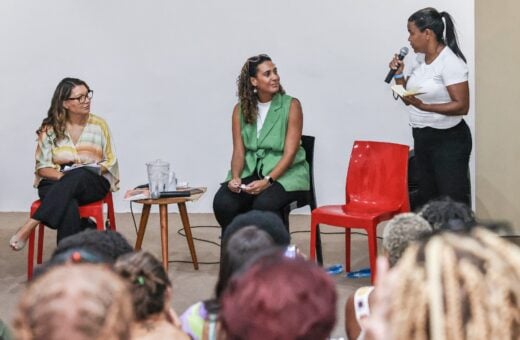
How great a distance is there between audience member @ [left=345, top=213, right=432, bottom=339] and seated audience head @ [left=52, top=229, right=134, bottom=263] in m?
0.74

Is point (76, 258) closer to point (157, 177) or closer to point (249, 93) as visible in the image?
point (157, 177)

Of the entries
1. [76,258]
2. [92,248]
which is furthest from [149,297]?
[92,248]

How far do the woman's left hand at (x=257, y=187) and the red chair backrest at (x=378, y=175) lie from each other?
0.49 m

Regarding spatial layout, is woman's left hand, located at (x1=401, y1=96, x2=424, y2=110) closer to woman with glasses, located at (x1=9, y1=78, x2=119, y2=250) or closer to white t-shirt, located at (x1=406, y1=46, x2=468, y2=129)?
white t-shirt, located at (x1=406, y1=46, x2=468, y2=129)

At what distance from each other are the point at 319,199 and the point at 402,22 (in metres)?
1.47

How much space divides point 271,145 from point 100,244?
2.46m

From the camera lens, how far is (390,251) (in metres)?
2.78

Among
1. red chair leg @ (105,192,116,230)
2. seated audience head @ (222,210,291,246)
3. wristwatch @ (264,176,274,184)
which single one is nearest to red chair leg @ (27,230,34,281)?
red chair leg @ (105,192,116,230)

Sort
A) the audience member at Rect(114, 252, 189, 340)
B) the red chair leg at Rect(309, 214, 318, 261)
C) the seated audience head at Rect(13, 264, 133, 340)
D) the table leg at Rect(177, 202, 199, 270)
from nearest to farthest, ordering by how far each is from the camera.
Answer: the seated audience head at Rect(13, 264, 133, 340), the audience member at Rect(114, 252, 189, 340), the red chair leg at Rect(309, 214, 318, 261), the table leg at Rect(177, 202, 199, 270)

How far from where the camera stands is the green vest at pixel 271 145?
4.99 meters

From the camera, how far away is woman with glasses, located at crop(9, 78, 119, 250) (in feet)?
15.8

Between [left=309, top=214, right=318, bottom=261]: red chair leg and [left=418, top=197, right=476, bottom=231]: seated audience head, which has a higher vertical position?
[left=418, top=197, right=476, bottom=231]: seated audience head

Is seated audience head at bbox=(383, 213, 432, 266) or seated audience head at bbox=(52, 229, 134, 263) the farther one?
seated audience head at bbox=(383, 213, 432, 266)

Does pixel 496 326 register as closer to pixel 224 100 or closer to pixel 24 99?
pixel 224 100
